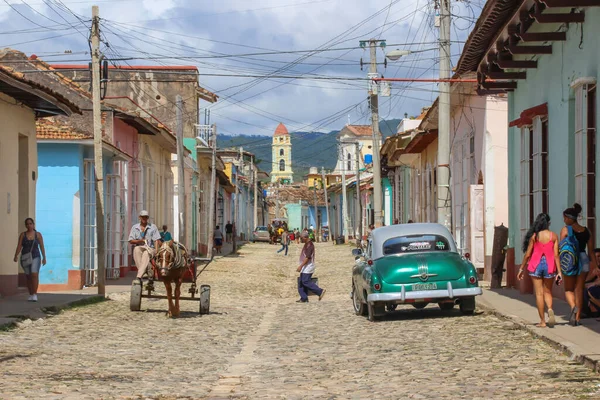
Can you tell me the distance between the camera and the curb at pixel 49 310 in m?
14.4

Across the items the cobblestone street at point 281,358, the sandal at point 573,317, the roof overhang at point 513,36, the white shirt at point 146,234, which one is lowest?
the cobblestone street at point 281,358

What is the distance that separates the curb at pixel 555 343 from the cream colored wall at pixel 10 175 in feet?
31.8

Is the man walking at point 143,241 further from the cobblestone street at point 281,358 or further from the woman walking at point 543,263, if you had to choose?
the woman walking at point 543,263

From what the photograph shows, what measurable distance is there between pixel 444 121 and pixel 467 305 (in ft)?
22.8

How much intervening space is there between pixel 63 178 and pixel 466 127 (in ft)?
35.0

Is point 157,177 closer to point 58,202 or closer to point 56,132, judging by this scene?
point 58,202

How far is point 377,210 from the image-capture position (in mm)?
34094

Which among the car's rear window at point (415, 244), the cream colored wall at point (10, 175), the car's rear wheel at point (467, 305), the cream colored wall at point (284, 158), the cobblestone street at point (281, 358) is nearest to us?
the cobblestone street at point (281, 358)

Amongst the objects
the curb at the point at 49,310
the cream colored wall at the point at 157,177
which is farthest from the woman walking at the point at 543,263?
the cream colored wall at the point at 157,177

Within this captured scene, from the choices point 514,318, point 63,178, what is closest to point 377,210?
point 63,178

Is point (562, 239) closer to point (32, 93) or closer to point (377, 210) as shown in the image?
point (32, 93)

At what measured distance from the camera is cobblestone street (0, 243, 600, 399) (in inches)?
345

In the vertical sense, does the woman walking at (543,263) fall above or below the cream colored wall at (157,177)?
below

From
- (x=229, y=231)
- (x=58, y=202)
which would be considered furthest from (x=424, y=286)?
(x=229, y=231)
